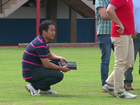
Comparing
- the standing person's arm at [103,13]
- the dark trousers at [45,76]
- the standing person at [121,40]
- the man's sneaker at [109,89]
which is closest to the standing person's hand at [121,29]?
the standing person at [121,40]

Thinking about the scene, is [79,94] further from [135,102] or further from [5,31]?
[5,31]

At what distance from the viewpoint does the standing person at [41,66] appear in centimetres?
570

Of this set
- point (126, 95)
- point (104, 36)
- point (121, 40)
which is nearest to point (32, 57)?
point (104, 36)

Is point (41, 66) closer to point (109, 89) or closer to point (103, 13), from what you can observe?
point (109, 89)

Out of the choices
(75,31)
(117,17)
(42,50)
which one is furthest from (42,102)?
(75,31)

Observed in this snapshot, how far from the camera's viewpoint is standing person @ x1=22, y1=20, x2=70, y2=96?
5.70 meters

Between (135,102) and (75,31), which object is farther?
(75,31)

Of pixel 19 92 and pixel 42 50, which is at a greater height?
pixel 42 50

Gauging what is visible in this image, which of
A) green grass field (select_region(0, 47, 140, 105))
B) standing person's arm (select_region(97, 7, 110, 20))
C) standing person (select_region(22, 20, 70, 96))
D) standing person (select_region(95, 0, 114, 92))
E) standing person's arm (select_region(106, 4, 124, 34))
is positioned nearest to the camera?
green grass field (select_region(0, 47, 140, 105))

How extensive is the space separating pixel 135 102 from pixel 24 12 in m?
17.8

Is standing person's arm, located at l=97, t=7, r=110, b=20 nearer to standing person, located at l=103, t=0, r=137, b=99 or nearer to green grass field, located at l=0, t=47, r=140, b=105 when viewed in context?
standing person, located at l=103, t=0, r=137, b=99

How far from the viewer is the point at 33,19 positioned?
74.2ft

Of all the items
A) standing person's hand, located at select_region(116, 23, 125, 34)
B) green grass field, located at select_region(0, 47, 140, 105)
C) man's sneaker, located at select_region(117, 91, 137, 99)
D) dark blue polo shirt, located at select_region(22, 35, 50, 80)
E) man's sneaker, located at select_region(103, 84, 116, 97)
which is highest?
standing person's hand, located at select_region(116, 23, 125, 34)

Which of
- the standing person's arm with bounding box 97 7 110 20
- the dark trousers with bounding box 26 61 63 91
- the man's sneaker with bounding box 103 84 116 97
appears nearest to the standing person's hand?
the standing person's arm with bounding box 97 7 110 20
